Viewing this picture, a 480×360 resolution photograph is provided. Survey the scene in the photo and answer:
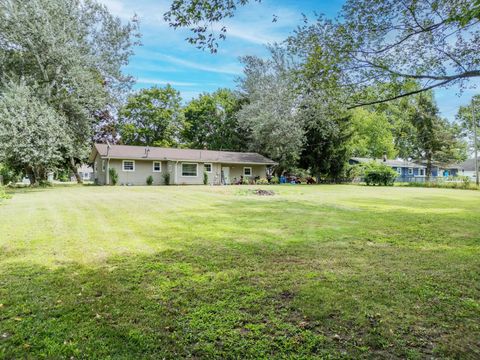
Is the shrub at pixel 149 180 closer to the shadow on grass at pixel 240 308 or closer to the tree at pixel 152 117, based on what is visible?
the tree at pixel 152 117

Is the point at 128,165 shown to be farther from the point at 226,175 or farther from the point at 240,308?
the point at 240,308

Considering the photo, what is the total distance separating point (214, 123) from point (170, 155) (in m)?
17.7

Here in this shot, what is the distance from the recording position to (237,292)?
3654 mm

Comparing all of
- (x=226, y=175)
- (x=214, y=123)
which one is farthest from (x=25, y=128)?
(x=214, y=123)

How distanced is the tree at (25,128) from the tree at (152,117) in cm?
2110

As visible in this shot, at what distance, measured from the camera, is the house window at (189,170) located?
28.4 metres

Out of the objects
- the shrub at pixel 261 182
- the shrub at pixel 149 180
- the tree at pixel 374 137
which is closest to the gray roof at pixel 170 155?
the shrub at pixel 149 180

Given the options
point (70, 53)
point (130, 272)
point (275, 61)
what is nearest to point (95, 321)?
point (130, 272)

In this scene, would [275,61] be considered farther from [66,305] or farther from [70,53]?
[66,305]

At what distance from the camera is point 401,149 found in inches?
2229

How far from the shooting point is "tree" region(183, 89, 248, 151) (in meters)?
42.3

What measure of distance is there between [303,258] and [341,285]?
1146 mm

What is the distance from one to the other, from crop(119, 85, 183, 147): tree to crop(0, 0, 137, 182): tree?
632 inches

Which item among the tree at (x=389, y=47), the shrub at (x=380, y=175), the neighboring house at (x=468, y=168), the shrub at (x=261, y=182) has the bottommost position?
the shrub at (x=261, y=182)
